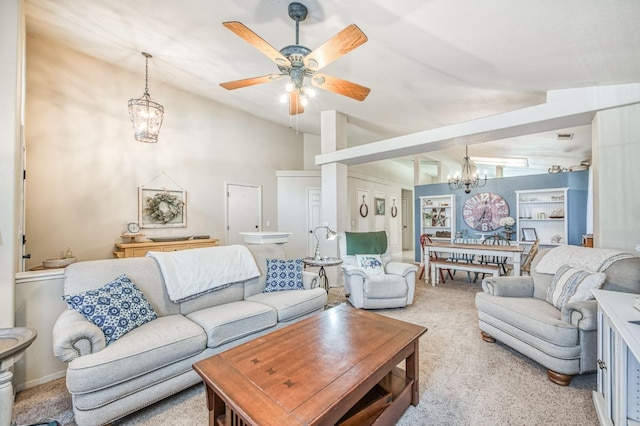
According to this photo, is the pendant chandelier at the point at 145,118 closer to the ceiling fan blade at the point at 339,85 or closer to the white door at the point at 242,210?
the white door at the point at 242,210

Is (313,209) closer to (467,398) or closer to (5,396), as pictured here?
(467,398)

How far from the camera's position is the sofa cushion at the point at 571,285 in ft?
6.97

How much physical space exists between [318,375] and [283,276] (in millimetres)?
1754

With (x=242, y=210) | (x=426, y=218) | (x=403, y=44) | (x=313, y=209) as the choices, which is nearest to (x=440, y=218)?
(x=426, y=218)

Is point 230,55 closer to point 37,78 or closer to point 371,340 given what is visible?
point 37,78

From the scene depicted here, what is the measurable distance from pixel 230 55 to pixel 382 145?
2472 millimetres

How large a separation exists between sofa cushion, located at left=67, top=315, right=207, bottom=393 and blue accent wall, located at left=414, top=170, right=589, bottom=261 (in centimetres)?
702

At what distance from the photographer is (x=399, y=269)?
3.74m

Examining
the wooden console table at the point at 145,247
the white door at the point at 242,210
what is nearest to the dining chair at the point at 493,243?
the white door at the point at 242,210

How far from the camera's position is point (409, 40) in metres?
2.65

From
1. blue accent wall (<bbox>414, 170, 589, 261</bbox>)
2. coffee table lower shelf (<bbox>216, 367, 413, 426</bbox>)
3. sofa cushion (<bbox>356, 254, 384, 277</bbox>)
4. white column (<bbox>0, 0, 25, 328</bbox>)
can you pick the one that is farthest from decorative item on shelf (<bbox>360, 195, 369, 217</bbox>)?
white column (<bbox>0, 0, 25, 328</bbox>)

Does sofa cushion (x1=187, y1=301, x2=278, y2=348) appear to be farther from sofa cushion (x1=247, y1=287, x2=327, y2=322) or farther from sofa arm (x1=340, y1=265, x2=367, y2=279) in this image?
sofa arm (x1=340, y1=265, x2=367, y2=279)

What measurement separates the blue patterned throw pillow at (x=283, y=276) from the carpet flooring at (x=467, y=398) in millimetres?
1178

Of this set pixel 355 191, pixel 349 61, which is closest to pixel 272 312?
pixel 349 61
